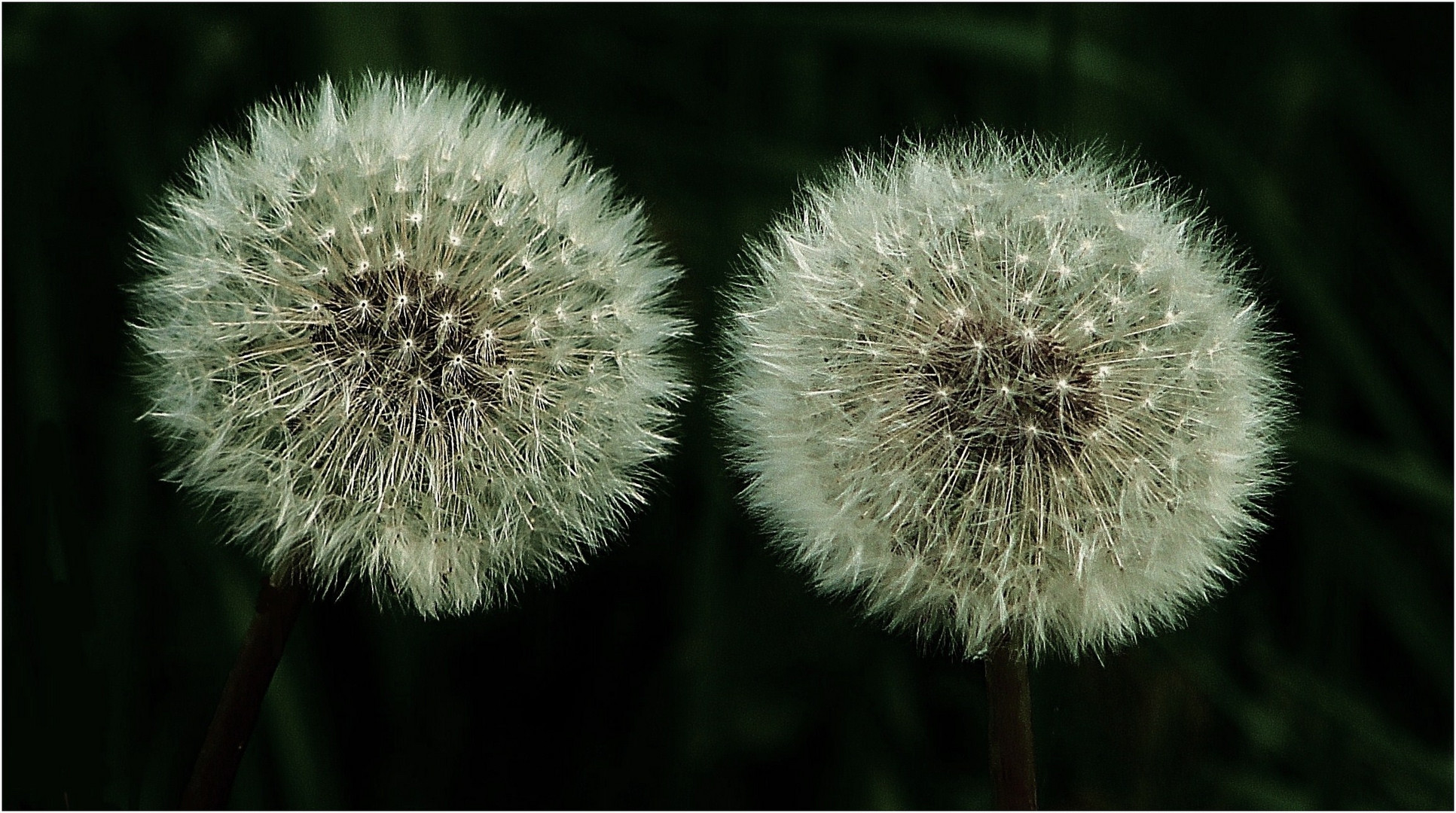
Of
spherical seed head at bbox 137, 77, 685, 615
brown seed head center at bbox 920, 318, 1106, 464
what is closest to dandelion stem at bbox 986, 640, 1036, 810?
brown seed head center at bbox 920, 318, 1106, 464

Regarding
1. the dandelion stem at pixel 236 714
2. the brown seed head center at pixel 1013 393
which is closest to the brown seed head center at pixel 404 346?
the dandelion stem at pixel 236 714

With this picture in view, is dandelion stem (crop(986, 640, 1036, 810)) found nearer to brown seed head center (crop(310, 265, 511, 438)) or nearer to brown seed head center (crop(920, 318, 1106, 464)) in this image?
brown seed head center (crop(920, 318, 1106, 464))

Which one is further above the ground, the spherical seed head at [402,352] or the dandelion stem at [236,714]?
the spherical seed head at [402,352]

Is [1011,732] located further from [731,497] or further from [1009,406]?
[731,497]

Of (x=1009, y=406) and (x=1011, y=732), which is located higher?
(x=1009, y=406)

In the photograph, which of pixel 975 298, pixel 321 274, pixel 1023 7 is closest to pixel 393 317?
pixel 321 274

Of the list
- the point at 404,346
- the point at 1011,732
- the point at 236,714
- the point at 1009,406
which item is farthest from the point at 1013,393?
the point at 236,714

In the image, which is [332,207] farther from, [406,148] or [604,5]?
[604,5]

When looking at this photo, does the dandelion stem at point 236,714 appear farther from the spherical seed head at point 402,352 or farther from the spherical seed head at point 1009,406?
the spherical seed head at point 1009,406
